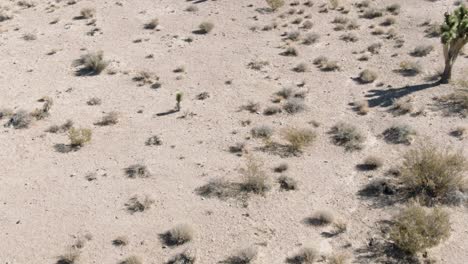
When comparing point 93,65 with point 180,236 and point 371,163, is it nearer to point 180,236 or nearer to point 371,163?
point 180,236

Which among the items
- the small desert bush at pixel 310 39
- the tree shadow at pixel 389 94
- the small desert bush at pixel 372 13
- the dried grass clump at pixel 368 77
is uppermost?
the small desert bush at pixel 372 13

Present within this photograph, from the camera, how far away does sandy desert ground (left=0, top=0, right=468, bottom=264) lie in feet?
52.0

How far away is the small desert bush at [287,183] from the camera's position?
1778 cm

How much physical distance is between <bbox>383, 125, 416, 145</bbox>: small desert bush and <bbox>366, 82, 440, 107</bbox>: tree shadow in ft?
8.03

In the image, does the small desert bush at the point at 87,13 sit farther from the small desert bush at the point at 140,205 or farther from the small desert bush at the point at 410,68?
the small desert bush at the point at 410,68

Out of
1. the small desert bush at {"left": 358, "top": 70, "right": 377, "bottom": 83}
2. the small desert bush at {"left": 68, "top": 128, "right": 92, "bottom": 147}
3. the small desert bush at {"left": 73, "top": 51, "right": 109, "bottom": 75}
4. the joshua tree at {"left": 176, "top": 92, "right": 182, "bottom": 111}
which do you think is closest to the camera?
the small desert bush at {"left": 68, "top": 128, "right": 92, "bottom": 147}

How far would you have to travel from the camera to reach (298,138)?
1989 centimetres

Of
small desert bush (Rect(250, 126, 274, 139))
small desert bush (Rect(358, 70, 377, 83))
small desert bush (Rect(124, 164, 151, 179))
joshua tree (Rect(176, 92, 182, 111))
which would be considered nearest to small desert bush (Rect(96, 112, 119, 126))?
joshua tree (Rect(176, 92, 182, 111))

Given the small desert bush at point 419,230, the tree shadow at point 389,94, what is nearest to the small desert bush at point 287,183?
the small desert bush at point 419,230

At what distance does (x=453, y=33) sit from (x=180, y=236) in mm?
15892

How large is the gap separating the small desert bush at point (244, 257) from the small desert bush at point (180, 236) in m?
1.47

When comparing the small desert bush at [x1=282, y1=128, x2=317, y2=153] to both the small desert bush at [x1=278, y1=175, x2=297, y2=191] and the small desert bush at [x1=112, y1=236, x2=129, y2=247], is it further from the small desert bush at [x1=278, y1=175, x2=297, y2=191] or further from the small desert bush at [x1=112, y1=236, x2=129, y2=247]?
the small desert bush at [x1=112, y1=236, x2=129, y2=247]

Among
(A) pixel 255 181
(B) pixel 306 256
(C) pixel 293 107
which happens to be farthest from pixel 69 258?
(C) pixel 293 107

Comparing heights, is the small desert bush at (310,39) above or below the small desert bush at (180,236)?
above
